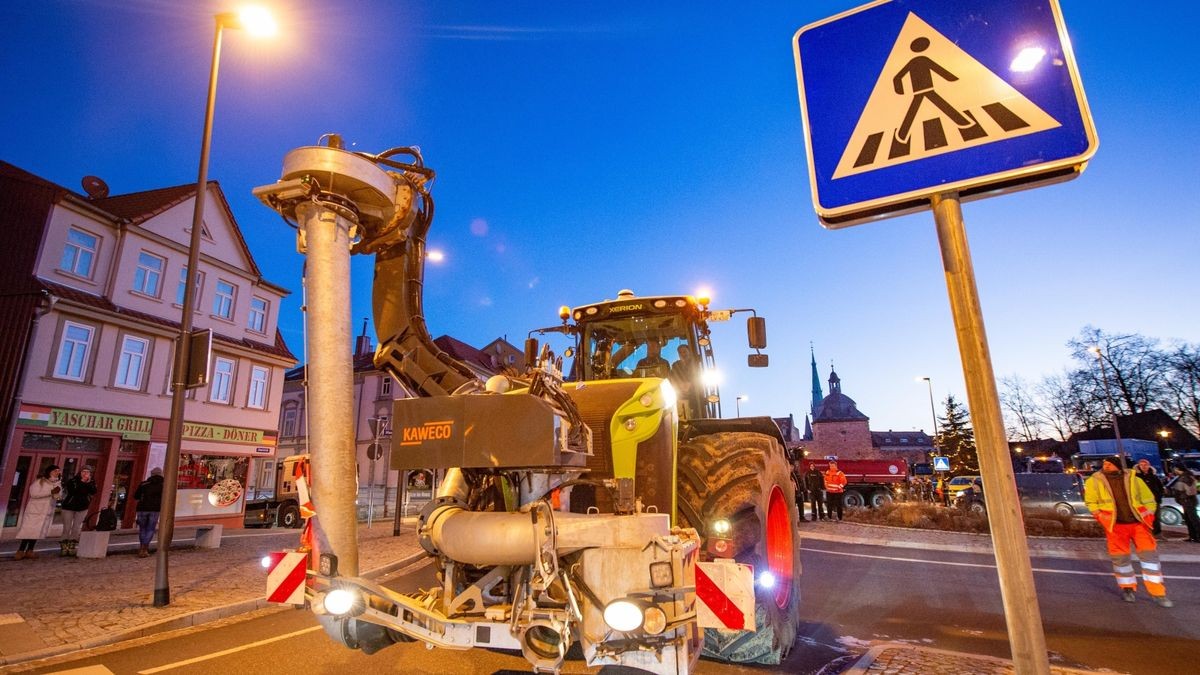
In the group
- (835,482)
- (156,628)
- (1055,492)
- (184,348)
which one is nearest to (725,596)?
(156,628)

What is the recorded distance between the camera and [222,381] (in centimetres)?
2192

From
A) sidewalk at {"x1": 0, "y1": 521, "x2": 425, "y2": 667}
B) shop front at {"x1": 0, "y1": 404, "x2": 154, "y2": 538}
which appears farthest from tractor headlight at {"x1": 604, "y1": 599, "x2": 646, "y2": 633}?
shop front at {"x1": 0, "y1": 404, "x2": 154, "y2": 538}

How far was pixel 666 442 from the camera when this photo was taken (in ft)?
13.7

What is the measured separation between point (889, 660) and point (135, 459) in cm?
2303

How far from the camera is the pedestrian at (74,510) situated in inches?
483

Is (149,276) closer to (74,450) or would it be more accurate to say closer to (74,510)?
(74,450)

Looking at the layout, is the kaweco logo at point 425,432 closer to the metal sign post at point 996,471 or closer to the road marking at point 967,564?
the metal sign post at point 996,471

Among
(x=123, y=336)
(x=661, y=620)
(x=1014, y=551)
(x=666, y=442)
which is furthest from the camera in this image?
(x=123, y=336)

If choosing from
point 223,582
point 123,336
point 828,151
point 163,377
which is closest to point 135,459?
point 163,377

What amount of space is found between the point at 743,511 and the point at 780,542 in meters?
1.51

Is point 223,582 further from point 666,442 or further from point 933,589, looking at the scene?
point 933,589

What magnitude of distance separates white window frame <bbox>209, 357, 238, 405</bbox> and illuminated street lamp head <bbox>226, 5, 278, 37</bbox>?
16323mm

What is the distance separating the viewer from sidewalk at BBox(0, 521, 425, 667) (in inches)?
227

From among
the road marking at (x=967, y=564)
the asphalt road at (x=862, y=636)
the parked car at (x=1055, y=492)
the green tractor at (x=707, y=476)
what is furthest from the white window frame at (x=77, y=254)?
the parked car at (x=1055, y=492)
